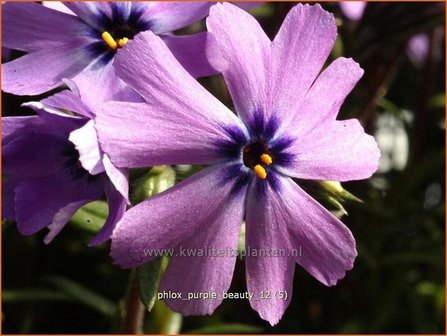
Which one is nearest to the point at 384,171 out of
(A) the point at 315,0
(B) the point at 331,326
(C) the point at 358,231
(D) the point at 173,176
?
(C) the point at 358,231

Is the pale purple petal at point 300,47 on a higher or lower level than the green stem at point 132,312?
higher

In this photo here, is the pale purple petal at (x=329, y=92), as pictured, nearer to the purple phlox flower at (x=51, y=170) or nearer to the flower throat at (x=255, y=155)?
the flower throat at (x=255, y=155)

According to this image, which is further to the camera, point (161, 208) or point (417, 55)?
point (417, 55)

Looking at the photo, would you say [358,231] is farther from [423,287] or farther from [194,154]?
[194,154]

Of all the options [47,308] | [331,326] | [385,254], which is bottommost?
[47,308]

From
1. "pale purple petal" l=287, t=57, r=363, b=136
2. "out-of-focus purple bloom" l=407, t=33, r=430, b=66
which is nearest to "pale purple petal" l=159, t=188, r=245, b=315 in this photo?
"pale purple petal" l=287, t=57, r=363, b=136

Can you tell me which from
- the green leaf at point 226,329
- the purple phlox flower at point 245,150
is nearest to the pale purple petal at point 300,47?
the purple phlox flower at point 245,150

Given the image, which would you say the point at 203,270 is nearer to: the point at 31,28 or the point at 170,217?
the point at 170,217
